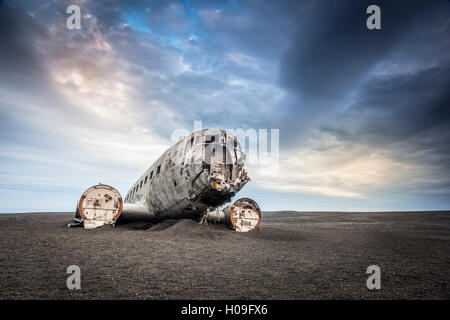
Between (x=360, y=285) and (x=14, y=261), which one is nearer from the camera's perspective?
(x=360, y=285)

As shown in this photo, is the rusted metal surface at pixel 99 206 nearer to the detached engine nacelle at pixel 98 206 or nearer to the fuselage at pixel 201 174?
the detached engine nacelle at pixel 98 206

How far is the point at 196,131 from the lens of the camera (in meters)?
11.6

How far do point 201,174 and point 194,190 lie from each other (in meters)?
0.97

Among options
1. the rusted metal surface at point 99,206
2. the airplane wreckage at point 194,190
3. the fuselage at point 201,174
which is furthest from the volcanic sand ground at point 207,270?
the rusted metal surface at point 99,206

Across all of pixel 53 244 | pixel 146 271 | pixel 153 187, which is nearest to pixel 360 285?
pixel 146 271

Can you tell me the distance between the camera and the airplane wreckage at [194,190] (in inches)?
399

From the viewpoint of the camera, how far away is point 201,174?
32.9 feet

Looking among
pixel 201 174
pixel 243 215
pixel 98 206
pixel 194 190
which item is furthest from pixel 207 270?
pixel 98 206

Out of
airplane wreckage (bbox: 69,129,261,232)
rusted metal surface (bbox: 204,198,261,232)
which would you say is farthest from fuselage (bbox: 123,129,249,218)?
rusted metal surface (bbox: 204,198,261,232)

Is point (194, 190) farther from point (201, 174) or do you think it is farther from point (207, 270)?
point (207, 270)

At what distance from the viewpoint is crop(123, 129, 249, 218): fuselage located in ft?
32.8
